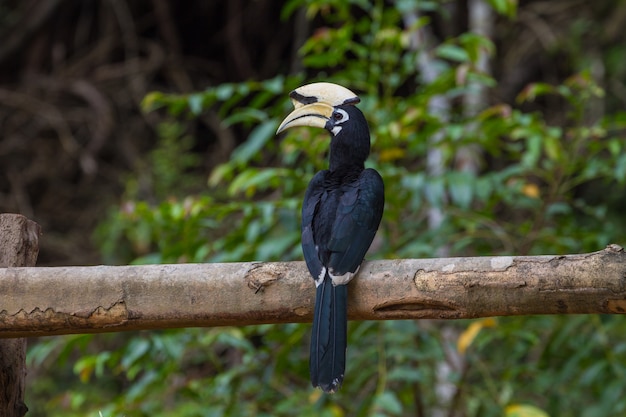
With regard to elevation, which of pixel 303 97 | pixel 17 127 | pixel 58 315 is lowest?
pixel 58 315

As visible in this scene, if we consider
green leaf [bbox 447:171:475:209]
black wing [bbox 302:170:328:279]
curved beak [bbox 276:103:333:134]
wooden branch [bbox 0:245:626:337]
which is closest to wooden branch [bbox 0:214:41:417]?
wooden branch [bbox 0:245:626:337]

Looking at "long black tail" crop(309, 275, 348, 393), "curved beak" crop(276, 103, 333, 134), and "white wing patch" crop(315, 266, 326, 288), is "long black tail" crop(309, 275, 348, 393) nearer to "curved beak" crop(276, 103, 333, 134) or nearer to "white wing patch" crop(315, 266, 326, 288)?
"white wing patch" crop(315, 266, 326, 288)

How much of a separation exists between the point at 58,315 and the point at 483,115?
4.59ft

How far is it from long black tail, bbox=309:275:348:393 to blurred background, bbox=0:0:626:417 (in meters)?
0.54

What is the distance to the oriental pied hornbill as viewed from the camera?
58.6 inches

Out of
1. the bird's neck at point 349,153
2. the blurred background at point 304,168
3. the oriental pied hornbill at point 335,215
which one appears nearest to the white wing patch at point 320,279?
the oriental pied hornbill at point 335,215

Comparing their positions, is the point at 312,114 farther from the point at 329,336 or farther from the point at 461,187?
the point at 329,336

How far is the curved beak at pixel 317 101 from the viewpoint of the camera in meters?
1.99

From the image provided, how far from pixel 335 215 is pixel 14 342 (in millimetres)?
712

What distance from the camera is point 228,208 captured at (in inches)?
87.4

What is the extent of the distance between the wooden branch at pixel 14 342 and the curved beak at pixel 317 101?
0.69m

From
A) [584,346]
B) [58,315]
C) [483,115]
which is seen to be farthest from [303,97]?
[584,346]

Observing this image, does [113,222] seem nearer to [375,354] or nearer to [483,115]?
[375,354]

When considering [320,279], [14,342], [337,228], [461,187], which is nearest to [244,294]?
[320,279]
